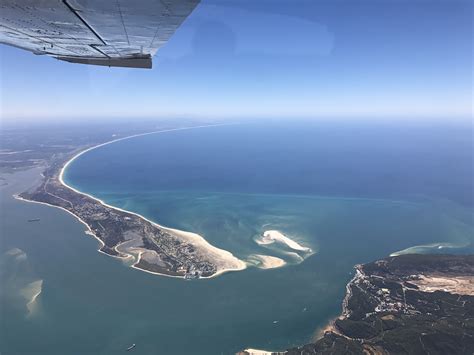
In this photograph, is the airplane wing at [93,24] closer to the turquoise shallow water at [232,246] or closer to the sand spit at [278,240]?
the turquoise shallow water at [232,246]

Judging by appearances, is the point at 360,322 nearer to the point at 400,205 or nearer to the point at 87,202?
the point at 400,205

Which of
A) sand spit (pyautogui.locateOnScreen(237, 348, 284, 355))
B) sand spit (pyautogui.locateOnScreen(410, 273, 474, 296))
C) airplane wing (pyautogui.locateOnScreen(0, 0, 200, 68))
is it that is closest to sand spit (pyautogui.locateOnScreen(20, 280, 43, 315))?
sand spit (pyautogui.locateOnScreen(237, 348, 284, 355))

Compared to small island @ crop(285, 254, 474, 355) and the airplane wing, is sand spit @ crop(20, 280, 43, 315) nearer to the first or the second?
small island @ crop(285, 254, 474, 355)

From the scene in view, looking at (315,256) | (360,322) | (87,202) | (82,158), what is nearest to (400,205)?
(315,256)

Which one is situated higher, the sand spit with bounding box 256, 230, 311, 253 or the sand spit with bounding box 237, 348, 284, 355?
the sand spit with bounding box 256, 230, 311, 253

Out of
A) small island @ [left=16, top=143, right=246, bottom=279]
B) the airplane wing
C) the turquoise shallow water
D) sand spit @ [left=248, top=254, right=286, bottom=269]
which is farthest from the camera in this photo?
sand spit @ [left=248, top=254, right=286, bottom=269]

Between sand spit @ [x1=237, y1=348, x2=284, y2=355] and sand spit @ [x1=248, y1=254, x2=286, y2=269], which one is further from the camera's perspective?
sand spit @ [x1=248, y1=254, x2=286, y2=269]

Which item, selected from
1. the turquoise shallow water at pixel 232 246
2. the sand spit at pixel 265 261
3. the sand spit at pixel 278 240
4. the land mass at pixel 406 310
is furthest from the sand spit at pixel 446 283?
the sand spit at pixel 265 261
